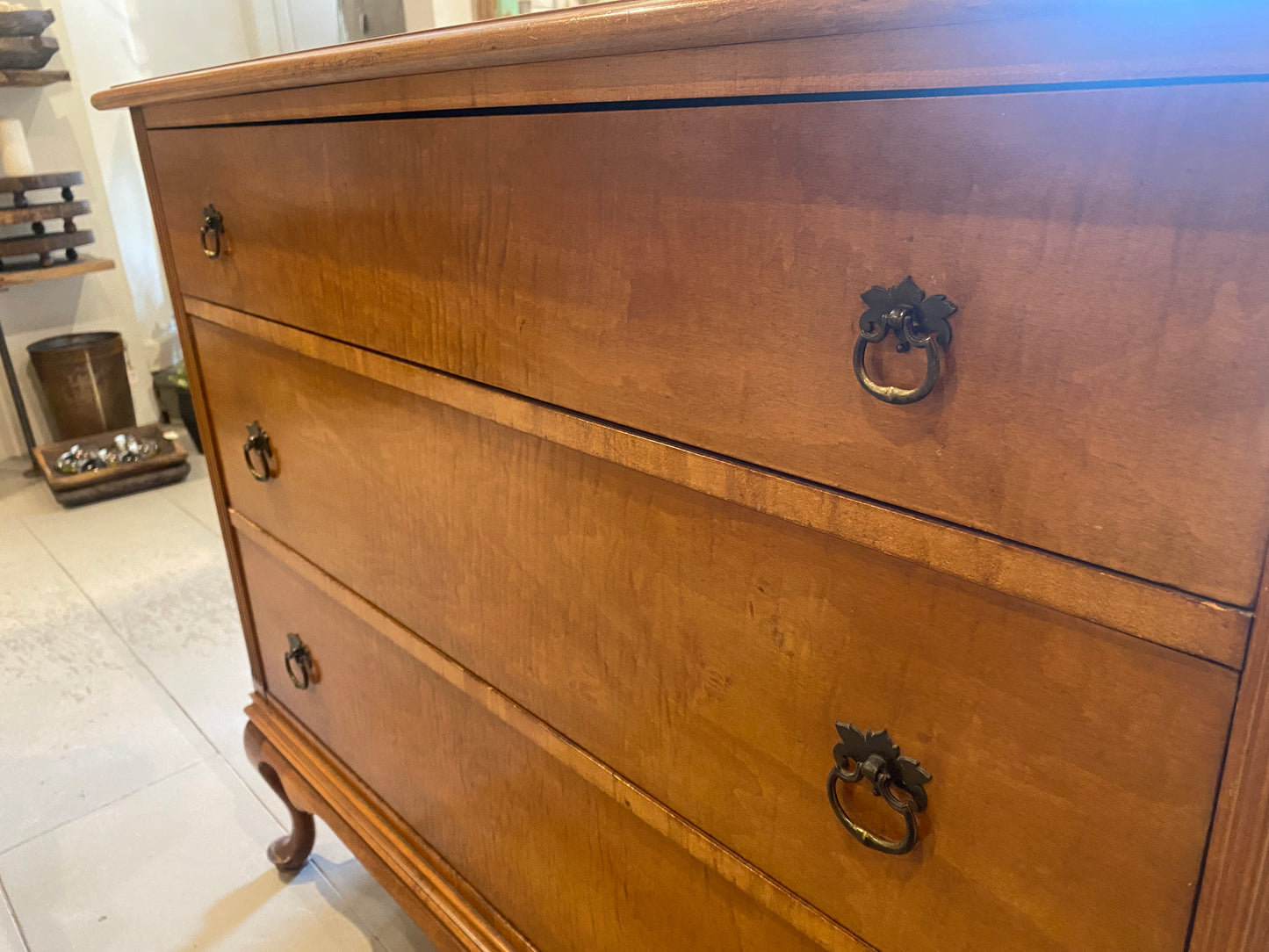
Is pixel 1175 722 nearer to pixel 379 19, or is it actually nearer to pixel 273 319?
pixel 273 319

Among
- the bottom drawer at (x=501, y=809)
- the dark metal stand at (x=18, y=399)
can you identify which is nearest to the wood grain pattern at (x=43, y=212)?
the dark metal stand at (x=18, y=399)

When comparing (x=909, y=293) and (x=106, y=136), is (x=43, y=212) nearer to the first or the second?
(x=106, y=136)

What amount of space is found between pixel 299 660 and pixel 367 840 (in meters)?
0.21

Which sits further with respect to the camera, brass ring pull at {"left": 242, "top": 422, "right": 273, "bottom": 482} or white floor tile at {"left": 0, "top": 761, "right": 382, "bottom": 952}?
white floor tile at {"left": 0, "top": 761, "right": 382, "bottom": 952}

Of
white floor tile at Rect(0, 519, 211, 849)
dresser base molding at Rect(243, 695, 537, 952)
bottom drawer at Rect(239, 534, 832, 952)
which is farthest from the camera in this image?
white floor tile at Rect(0, 519, 211, 849)

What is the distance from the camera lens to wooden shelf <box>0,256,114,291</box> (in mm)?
2207

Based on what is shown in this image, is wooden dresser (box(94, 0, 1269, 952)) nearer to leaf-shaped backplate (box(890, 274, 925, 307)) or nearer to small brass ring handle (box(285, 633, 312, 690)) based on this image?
leaf-shaped backplate (box(890, 274, 925, 307))

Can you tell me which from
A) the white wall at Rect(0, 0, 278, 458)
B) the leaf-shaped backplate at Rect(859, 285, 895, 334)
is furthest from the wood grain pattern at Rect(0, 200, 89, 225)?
the leaf-shaped backplate at Rect(859, 285, 895, 334)

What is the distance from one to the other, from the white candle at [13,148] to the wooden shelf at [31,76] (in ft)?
0.31

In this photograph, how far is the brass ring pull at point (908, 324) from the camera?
1.16ft

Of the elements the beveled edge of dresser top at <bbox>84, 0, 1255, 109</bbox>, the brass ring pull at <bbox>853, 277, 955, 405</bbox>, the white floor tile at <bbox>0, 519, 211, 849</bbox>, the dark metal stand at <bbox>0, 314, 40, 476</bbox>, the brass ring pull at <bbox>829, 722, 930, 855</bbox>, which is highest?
the beveled edge of dresser top at <bbox>84, 0, 1255, 109</bbox>

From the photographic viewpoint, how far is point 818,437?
41cm

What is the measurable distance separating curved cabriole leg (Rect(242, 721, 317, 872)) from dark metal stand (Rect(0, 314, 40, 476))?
1801 mm

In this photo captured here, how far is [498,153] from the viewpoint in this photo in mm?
517
